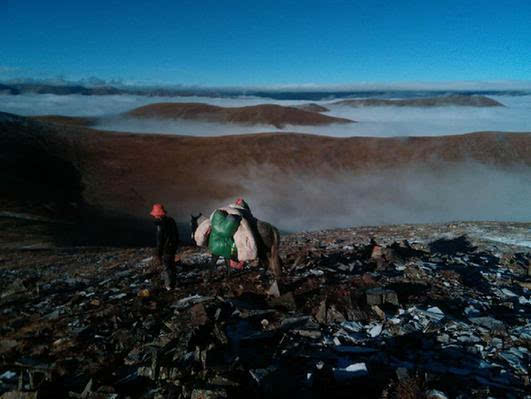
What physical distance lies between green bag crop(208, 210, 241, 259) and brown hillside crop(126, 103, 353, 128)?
443 ft

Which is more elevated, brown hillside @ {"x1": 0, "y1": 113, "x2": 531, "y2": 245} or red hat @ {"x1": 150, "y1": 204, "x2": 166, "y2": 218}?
→ red hat @ {"x1": 150, "y1": 204, "x2": 166, "y2": 218}

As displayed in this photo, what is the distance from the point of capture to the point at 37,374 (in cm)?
445

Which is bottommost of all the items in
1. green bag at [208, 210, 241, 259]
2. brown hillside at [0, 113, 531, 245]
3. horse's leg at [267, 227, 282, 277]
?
brown hillside at [0, 113, 531, 245]

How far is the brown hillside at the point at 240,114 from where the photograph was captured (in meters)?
143

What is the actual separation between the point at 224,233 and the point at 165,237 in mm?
1285

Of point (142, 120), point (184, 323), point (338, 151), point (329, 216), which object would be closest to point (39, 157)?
point (329, 216)

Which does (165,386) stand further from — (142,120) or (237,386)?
(142,120)

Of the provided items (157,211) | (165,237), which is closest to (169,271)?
(165,237)

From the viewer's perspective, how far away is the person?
23.7 ft

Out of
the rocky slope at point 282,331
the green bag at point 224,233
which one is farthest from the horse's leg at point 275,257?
the green bag at point 224,233

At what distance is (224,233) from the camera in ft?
22.2

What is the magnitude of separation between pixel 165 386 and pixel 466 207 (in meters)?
54.9

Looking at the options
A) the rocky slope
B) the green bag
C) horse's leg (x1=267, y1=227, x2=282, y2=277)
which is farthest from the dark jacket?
horse's leg (x1=267, y1=227, x2=282, y2=277)

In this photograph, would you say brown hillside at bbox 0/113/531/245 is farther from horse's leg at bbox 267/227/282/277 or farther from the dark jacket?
horse's leg at bbox 267/227/282/277
